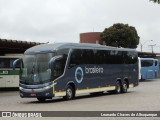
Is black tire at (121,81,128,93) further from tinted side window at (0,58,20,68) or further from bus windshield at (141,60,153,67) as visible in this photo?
bus windshield at (141,60,153,67)

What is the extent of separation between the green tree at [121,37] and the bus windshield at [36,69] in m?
62.8

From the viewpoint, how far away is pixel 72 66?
24797 mm

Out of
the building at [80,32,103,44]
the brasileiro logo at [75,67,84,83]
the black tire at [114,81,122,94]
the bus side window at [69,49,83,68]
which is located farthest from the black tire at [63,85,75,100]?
the building at [80,32,103,44]

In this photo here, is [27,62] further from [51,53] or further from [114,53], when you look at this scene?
[114,53]

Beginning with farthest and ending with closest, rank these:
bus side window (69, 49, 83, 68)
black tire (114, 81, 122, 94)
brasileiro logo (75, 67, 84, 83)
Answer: black tire (114, 81, 122, 94)
brasileiro logo (75, 67, 84, 83)
bus side window (69, 49, 83, 68)

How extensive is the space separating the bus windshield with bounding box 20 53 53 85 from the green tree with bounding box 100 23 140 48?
62.8 metres

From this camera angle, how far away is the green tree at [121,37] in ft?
284

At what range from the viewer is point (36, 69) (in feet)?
76.8

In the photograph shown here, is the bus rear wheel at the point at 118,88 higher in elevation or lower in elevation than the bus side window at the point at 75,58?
lower

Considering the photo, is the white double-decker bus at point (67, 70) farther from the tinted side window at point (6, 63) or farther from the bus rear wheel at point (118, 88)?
the tinted side window at point (6, 63)

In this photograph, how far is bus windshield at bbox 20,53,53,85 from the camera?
23.2 metres

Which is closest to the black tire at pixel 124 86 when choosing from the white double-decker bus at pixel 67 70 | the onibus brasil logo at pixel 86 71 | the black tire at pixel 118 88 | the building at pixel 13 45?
the black tire at pixel 118 88

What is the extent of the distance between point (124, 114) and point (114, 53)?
16103 millimetres

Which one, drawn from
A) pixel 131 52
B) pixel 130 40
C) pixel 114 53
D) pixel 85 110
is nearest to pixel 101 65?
pixel 114 53
